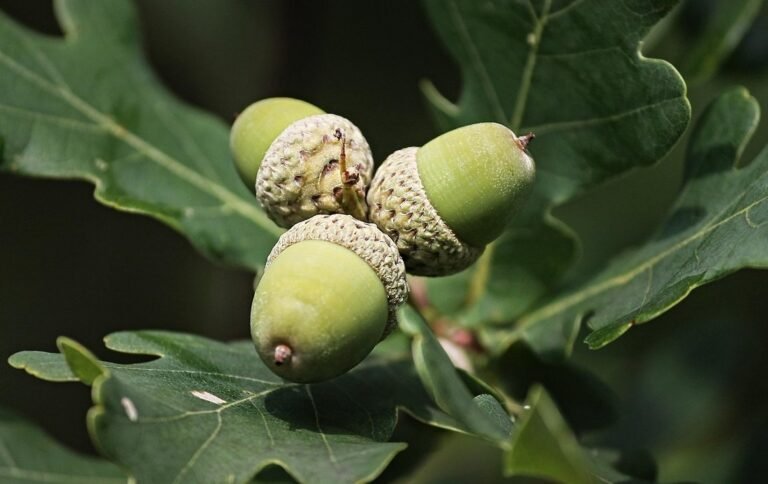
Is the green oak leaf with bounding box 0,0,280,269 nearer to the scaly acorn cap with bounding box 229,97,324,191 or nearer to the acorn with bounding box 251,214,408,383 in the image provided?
the scaly acorn cap with bounding box 229,97,324,191

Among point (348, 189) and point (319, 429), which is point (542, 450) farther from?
point (348, 189)

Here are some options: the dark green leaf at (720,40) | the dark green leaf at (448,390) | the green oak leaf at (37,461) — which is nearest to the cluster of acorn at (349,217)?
the dark green leaf at (448,390)

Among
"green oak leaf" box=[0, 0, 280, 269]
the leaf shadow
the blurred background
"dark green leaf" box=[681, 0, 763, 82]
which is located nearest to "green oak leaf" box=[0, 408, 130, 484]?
"green oak leaf" box=[0, 0, 280, 269]

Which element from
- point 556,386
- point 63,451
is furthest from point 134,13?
point 556,386

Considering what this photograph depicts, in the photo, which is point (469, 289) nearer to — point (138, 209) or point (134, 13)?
point (138, 209)

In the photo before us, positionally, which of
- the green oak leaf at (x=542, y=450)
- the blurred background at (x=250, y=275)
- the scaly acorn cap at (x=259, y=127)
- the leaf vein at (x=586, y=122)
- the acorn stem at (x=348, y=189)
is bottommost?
the blurred background at (x=250, y=275)

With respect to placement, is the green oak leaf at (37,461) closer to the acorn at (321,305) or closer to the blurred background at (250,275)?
the blurred background at (250,275)
